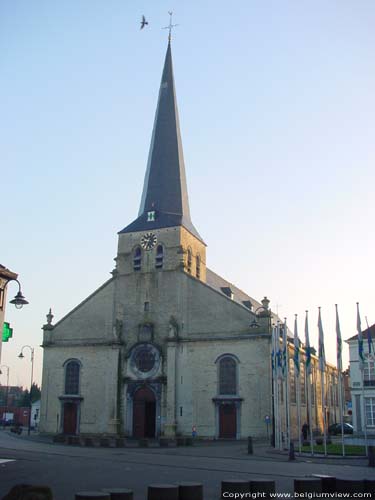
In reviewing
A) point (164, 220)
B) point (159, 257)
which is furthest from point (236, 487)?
point (164, 220)

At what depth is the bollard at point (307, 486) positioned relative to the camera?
503 inches

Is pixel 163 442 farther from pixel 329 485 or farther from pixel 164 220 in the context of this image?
pixel 329 485

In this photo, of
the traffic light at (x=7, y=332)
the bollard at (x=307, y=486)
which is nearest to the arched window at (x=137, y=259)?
the traffic light at (x=7, y=332)

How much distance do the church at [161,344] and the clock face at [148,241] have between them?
88 mm

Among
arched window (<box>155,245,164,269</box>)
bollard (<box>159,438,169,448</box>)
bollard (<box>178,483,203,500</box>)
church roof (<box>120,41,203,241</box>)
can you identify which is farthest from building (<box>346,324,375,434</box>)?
bollard (<box>178,483,203,500</box>)

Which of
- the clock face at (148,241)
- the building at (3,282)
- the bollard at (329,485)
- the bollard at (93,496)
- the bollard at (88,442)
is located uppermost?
the clock face at (148,241)

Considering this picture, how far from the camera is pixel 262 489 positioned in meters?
12.4

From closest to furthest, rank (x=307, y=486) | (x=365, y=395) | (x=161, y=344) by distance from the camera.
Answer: (x=307, y=486) → (x=365, y=395) → (x=161, y=344)

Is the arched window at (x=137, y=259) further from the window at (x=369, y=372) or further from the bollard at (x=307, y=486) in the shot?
the bollard at (x=307, y=486)

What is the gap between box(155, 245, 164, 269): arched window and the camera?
45625 mm

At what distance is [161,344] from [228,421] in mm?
7685

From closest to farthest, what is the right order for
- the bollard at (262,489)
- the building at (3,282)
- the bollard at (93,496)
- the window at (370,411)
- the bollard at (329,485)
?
the bollard at (93,496) → the bollard at (262,489) → the bollard at (329,485) → the building at (3,282) → the window at (370,411)

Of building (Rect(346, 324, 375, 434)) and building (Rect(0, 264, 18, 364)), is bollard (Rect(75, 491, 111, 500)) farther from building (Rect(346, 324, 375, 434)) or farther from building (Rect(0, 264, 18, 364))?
building (Rect(346, 324, 375, 434))

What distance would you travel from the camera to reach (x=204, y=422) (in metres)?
41.2
